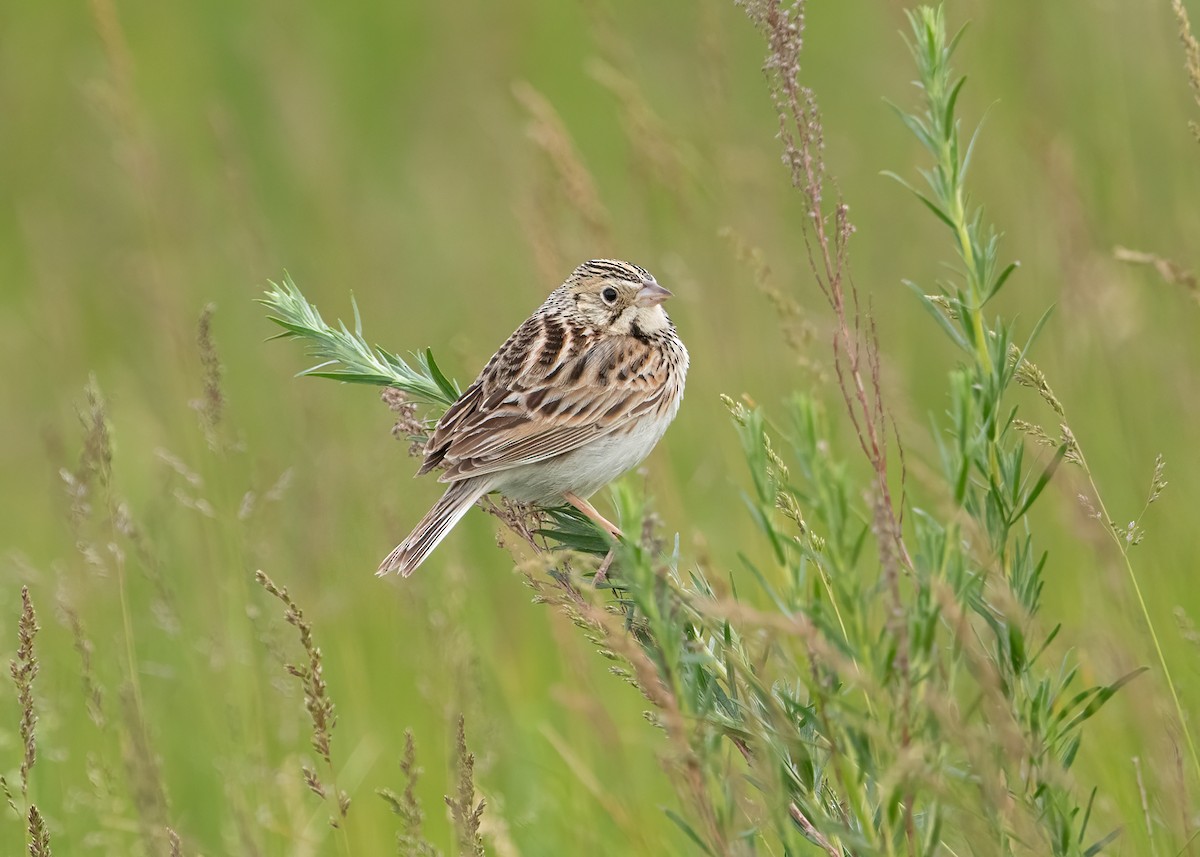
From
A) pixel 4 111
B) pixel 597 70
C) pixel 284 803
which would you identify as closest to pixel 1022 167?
pixel 597 70

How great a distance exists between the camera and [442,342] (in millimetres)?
9281

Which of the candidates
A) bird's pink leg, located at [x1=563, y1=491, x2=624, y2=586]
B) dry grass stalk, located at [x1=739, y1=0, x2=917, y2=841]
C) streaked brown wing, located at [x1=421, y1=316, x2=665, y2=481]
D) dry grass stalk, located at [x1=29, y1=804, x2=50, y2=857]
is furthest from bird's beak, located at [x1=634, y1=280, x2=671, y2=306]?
dry grass stalk, located at [x1=29, y1=804, x2=50, y2=857]

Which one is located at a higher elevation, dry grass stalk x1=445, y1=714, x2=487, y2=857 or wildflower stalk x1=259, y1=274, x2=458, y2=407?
wildflower stalk x1=259, y1=274, x2=458, y2=407

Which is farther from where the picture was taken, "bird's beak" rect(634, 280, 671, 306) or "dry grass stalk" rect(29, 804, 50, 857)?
"bird's beak" rect(634, 280, 671, 306)

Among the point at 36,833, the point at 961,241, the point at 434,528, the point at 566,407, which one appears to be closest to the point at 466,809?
the point at 36,833

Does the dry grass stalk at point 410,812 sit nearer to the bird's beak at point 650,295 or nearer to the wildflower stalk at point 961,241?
the wildflower stalk at point 961,241

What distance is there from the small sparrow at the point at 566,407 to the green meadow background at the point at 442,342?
20 centimetres

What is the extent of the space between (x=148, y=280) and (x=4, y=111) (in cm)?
524

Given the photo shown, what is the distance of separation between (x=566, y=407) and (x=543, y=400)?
0.26ft

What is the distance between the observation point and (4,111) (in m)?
11.1

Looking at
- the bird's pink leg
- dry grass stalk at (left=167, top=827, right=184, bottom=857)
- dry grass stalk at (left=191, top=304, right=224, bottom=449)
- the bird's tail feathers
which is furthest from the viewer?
the bird's tail feathers

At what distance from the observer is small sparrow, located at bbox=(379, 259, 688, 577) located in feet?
15.0

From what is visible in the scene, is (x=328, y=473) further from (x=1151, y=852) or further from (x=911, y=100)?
(x=911, y=100)

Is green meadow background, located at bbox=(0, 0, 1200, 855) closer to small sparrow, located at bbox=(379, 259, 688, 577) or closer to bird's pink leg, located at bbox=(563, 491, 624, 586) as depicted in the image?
small sparrow, located at bbox=(379, 259, 688, 577)
